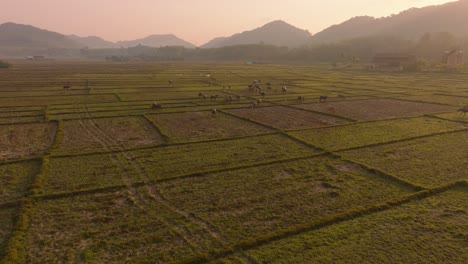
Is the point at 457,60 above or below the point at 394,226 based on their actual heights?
above

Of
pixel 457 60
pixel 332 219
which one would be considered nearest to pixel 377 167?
pixel 332 219

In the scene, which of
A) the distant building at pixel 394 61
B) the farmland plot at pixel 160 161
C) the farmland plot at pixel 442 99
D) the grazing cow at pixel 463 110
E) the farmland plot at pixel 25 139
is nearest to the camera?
the farmland plot at pixel 160 161

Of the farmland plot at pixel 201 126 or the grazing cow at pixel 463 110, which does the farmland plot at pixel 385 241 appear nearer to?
the farmland plot at pixel 201 126

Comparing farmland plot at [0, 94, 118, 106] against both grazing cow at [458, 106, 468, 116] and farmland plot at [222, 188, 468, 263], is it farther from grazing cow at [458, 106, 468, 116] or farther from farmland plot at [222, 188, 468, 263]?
grazing cow at [458, 106, 468, 116]

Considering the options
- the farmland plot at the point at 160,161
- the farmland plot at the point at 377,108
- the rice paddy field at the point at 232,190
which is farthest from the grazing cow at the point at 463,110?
the farmland plot at the point at 160,161

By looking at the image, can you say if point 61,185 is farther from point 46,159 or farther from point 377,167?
point 377,167

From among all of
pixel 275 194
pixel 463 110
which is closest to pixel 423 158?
pixel 275 194

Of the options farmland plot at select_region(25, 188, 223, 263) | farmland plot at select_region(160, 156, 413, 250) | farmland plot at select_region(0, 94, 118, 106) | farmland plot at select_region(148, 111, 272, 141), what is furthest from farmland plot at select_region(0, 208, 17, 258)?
farmland plot at select_region(0, 94, 118, 106)
